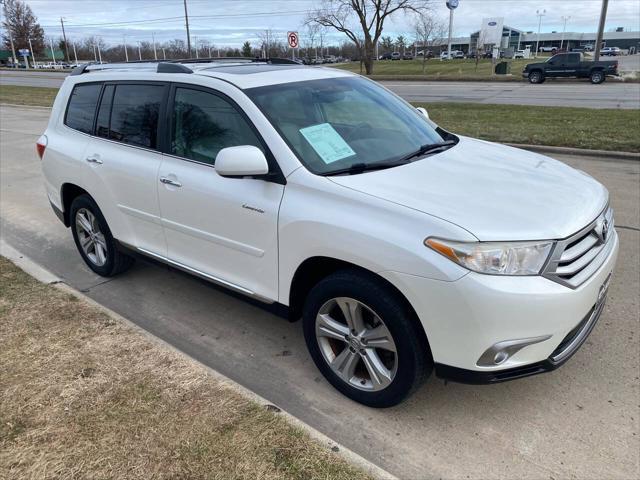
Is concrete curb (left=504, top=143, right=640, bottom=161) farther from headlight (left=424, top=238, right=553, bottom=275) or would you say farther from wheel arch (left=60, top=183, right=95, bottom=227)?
wheel arch (left=60, top=183, right=95, bottom=227)

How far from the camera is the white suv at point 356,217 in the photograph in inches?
93.0

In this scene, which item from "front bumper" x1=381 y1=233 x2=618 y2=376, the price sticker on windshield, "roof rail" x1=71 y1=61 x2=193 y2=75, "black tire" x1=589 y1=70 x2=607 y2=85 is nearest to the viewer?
"front bumper" x1=381 y1=233 x2=618 y2=376

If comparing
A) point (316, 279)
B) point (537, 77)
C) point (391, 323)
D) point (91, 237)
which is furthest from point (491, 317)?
point (537, 77)

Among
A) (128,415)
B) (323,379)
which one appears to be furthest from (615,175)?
(128,415)

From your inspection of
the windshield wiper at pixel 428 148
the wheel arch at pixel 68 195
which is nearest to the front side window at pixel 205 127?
the windshield wiper at pixel 428 148

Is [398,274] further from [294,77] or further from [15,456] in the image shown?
[15,456]

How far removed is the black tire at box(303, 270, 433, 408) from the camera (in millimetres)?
2525

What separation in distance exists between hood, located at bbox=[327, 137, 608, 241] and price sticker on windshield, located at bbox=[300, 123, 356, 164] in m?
0.25

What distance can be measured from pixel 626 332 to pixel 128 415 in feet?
10.6

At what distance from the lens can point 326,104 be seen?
11.4 ft

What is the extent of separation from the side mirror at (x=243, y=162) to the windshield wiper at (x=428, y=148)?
890 millimetres

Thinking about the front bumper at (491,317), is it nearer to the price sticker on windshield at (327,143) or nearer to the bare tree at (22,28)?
the price sticker on windshield at (327,143)

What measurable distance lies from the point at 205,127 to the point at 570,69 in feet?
103

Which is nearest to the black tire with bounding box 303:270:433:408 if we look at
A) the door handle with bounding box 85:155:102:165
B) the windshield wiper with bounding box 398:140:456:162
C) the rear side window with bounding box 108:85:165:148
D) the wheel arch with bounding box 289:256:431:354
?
the wheel arch with bounding box 289:256:431:354
